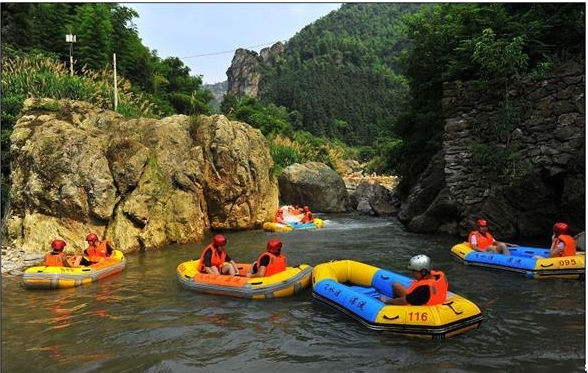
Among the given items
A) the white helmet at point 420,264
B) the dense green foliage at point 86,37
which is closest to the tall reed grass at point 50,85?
the dense green foliage at point 86,37

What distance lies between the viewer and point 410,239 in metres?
14.6

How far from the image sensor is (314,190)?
24.6 meters

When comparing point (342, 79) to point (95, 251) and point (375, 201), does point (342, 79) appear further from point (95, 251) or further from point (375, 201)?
point (95, 251)

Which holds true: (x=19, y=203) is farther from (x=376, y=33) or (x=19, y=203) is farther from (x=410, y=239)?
(x=376, y=33)

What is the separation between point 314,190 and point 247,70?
8420 cm

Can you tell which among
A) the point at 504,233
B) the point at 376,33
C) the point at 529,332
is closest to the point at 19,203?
the point at 529,332

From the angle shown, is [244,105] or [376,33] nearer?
[244,105]

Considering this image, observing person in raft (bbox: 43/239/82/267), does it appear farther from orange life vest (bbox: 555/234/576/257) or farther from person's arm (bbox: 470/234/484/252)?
orange life vest (bbox: 555/234/576/257)

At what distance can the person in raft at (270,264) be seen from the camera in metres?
8.99

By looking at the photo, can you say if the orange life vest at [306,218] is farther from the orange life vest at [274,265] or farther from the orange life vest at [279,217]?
Result: the orange life vest at [274,265]

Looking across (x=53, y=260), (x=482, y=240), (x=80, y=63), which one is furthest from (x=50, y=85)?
(x=482, y=240)

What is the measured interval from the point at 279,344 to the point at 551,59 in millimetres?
11055

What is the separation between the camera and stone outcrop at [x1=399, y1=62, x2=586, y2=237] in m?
12.0

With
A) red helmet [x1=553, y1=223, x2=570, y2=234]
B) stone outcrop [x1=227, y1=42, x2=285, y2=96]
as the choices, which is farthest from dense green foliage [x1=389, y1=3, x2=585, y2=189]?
stone outcrop [x1=227, y1=42, x2=285, y2=96]
